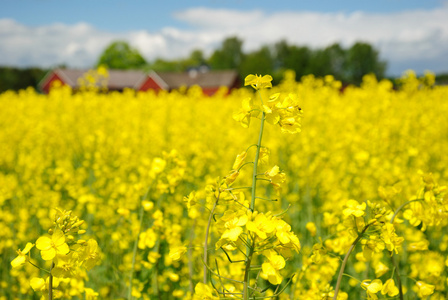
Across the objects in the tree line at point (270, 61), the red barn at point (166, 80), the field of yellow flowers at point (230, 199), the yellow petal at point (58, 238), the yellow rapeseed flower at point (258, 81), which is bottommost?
the field of yellow flowers at point (230, 199)

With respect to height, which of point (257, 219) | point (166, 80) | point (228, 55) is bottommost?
point (257, 219)

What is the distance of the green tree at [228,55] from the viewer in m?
71.5

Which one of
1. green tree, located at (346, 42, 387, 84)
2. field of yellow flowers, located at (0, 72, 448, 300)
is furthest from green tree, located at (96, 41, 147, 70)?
field of yellow flowers, located at (0, 72, 448, 300)

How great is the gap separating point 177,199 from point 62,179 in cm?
98

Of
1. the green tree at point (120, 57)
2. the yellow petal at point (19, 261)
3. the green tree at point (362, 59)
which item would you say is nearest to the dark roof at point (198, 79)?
the green tree at point (120, 57)

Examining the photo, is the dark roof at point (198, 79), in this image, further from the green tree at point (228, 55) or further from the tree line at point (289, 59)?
the green tree at point (228, 55)

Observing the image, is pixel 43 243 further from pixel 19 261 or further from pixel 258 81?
pixel 258 81

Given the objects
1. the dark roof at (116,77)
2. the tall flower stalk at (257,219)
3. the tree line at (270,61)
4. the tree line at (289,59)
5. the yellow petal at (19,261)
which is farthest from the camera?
the tree line at (289,59)

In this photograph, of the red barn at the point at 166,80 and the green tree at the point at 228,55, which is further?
the green tree at the point at 228,55

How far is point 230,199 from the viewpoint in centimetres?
106

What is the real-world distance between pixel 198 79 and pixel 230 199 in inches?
1578

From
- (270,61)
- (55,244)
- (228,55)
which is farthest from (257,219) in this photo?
(228,55)

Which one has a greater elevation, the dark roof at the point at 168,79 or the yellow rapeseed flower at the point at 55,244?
the dark roof at the point at 168,79

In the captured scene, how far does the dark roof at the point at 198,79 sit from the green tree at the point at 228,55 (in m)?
28.1
